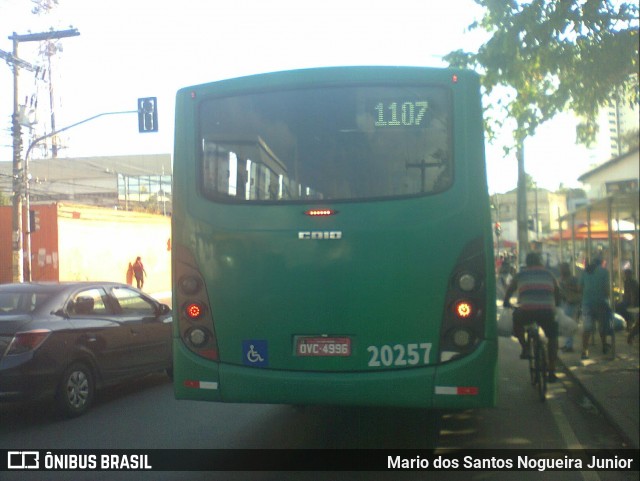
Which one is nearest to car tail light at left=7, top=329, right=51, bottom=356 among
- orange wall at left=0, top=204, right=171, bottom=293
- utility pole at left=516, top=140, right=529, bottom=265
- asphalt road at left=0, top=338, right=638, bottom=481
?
asphalt road at left=0, top=338, right=638, bottom=481

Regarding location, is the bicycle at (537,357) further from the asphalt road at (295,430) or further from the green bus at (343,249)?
the green bus at (343,249)

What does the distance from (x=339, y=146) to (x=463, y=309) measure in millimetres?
1536

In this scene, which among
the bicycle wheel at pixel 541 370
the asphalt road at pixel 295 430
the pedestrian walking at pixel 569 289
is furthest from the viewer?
the pedestrian walking at pixel 569 289

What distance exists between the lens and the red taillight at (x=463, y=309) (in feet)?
18.3

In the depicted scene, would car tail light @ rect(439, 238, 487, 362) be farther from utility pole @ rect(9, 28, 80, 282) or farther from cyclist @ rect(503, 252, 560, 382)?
utility pole @ rect(9, 28, 80, 282)

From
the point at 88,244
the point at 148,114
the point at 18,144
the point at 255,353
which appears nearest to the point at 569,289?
the point at 255,353

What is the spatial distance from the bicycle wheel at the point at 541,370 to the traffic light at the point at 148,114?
12277mm

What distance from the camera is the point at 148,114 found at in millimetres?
18562

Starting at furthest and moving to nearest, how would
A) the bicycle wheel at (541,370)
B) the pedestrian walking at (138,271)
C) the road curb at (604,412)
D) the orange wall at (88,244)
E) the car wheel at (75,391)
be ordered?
the pedestrian walking at (138,271), the orange wall at (88,244), the bicycle wheel at (541,370), the car wheel at (75,391), the road curb at (604,412)

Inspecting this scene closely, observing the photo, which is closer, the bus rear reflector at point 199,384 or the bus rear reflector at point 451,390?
the bus rear reflector at point 451,390

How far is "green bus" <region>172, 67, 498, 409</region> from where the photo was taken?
18.3 feet

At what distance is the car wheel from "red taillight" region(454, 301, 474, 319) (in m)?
4.43

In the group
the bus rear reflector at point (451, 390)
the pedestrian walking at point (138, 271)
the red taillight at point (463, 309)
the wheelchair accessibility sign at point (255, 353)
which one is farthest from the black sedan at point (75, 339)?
the pedestrian walking at point (138, 271)

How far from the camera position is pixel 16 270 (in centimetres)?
2425
